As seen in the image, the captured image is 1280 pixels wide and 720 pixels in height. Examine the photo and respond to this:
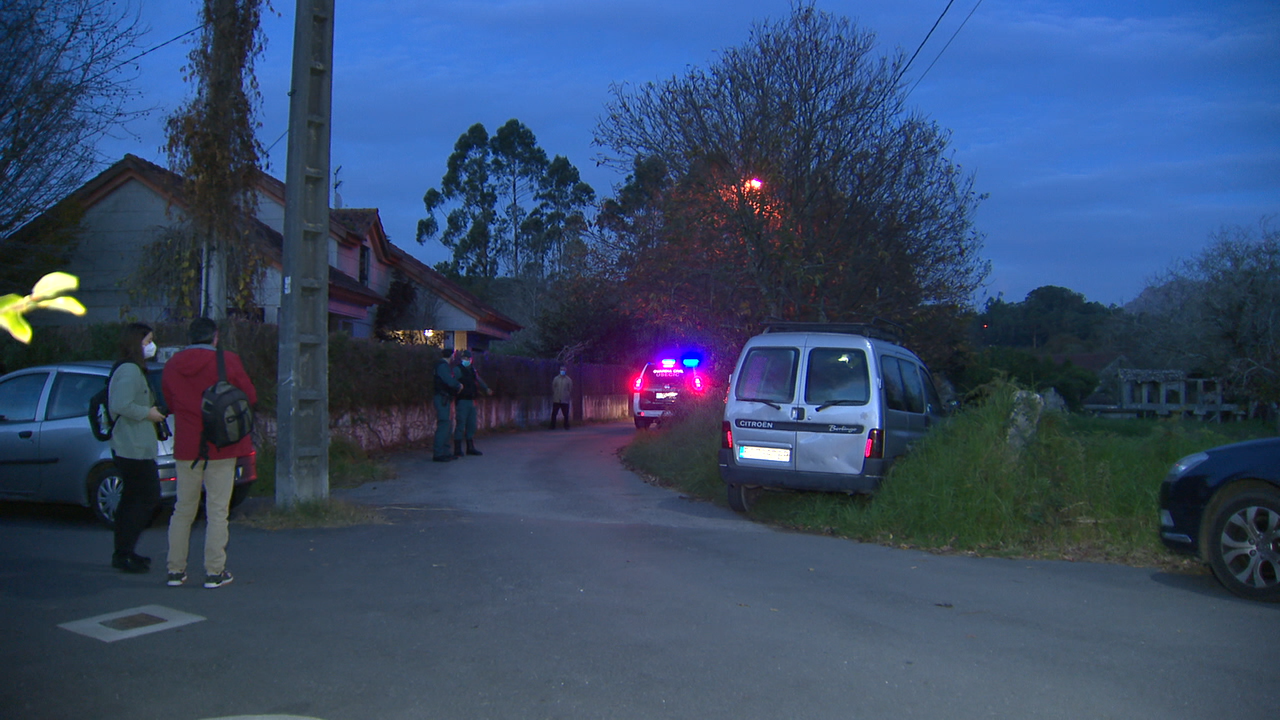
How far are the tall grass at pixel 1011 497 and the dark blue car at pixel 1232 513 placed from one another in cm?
116

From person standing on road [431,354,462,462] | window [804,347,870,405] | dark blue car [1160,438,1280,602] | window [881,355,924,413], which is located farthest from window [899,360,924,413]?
person standing on road [431,354,462,462]

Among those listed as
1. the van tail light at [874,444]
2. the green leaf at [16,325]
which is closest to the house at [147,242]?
the van tail light at [874,444]

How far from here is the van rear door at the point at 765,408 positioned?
984cm

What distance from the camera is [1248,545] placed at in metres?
6.78

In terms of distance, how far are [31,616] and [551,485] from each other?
780 centimetres

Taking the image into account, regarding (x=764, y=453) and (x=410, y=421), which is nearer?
(x=764, y=453)

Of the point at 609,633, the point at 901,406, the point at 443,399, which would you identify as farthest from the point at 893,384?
the point at 443,399

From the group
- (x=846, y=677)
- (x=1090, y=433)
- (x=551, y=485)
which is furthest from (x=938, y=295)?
(x=846, y=677)

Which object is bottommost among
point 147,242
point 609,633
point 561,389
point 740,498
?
point 609,633

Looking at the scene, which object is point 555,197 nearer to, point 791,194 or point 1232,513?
point 791,194

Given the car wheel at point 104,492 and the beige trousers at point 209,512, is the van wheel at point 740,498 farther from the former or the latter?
the car wheel at point 104,492

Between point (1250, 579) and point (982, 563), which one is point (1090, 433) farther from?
point (1250, 579)

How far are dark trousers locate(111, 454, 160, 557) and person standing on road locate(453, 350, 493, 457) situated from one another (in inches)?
340

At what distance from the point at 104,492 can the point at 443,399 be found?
674 cm
